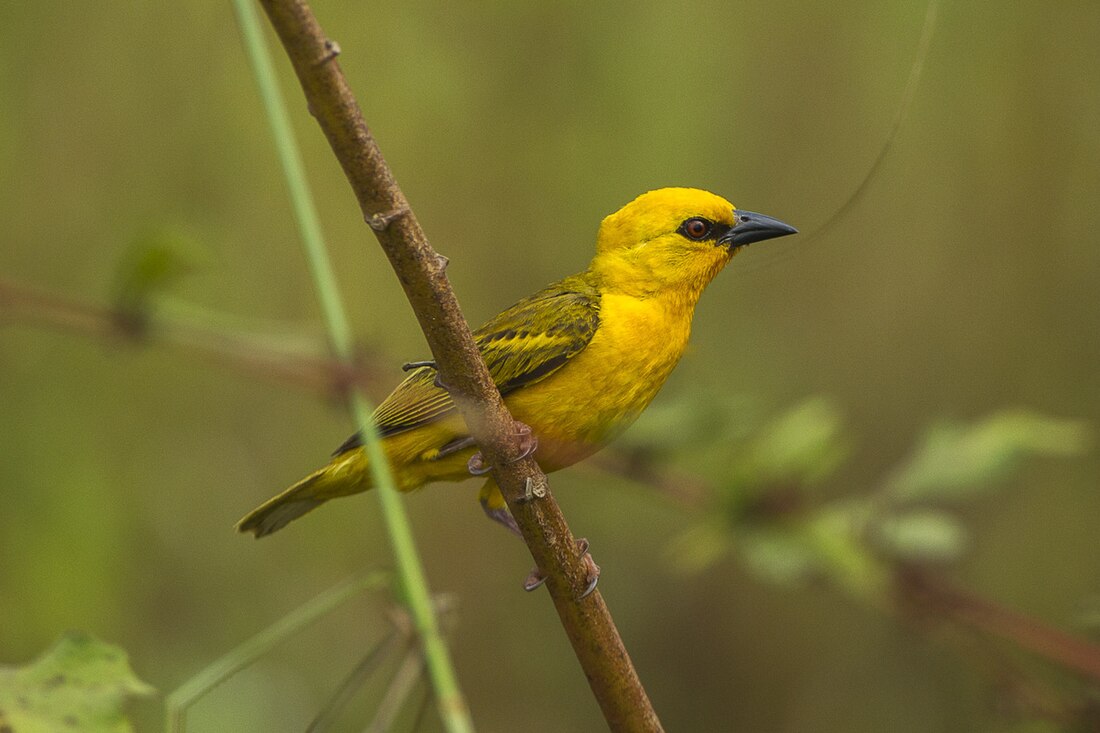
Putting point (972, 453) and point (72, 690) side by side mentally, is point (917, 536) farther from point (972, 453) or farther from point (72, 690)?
point (72, 690)

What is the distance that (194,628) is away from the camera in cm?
457

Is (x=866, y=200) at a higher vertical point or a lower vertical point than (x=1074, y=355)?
higher

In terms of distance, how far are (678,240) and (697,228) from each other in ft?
0.17

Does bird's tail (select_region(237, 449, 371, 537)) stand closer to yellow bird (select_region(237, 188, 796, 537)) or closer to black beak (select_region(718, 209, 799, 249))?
yellow bird (select_region(237, 188, 796, 537))

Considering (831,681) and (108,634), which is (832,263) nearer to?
(831,681)

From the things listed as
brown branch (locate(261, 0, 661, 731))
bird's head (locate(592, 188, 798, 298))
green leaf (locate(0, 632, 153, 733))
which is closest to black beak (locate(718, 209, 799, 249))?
bird's head (locate(592, 188, 798, 298))

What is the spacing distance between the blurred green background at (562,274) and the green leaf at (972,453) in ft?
3.89

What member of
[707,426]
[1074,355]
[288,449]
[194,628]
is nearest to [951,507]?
[1074,355]

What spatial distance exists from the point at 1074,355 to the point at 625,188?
2.13 metres

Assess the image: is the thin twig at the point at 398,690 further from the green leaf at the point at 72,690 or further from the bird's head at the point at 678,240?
the bird's head at the point at 678,240

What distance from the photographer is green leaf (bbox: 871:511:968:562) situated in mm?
3174

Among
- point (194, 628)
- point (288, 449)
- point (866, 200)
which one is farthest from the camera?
point (866, 200)

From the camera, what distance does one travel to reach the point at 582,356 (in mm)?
2584

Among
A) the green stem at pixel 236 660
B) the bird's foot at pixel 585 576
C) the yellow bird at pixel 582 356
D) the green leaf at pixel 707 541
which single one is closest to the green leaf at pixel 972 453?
the green leaf at pixel 707 541
